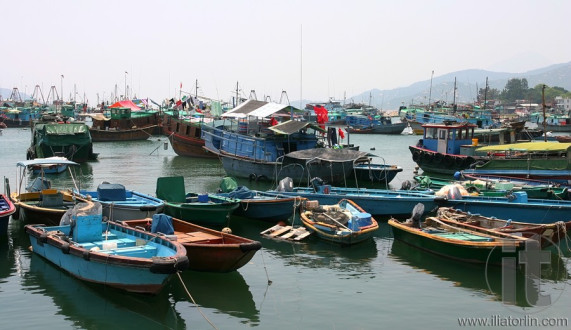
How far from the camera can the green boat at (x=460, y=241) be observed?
15.6 m

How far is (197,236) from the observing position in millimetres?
16125

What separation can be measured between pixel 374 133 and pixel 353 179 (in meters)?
57.4

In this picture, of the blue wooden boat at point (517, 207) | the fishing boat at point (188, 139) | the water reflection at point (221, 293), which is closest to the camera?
the water reflection at point (221, 293)

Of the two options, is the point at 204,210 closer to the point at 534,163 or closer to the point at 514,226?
the point at 514,226

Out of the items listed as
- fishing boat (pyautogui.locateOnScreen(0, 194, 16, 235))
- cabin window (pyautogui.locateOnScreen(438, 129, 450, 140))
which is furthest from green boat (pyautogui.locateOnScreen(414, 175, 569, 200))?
fishing boat (pyautogui.locateOnScreen(0, 194, 16, 235))

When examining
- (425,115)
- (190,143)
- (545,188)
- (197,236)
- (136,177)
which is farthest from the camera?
(425,115)

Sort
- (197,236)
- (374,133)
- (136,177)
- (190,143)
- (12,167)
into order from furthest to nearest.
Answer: (374,133), (190,143), (12,167), (136,177), (197,236)

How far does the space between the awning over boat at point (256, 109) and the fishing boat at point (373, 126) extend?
163 ft

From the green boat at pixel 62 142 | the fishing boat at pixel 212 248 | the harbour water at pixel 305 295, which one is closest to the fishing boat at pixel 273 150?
the green boat at pixel 62 142

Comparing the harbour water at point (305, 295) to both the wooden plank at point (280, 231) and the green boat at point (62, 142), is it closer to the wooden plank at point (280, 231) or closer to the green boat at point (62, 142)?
the wooden plank at point (280, 231)

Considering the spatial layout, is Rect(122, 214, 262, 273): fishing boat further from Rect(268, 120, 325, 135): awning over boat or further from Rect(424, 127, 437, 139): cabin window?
Rect(424, 127, 437, 139): cabin window

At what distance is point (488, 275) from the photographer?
15.7 m

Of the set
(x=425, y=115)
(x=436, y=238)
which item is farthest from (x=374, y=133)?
(x=436, y=238)

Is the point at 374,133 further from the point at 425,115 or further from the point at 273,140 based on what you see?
the point at 273,140
